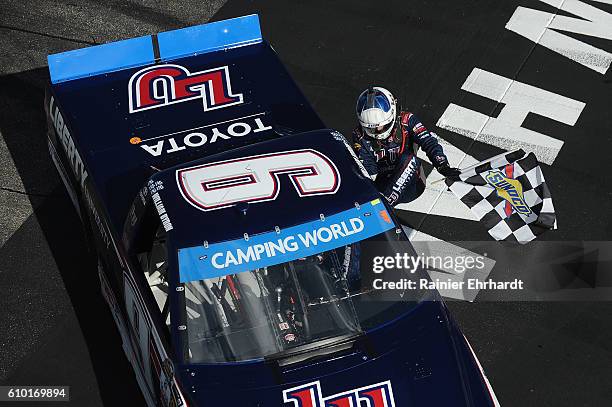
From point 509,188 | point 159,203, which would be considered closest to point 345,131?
point 509,188

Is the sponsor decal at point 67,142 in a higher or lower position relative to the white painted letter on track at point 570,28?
lower

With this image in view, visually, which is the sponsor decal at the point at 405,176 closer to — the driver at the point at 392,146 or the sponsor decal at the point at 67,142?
the driver at the point at 392,146

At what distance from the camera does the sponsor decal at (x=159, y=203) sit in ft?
20.4

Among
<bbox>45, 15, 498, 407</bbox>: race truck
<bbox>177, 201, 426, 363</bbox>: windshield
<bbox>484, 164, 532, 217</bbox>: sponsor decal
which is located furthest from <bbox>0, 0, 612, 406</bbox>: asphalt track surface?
<bbox>177, 201, 426, 363</bbox>: windshield

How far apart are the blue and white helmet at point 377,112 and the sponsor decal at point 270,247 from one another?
1.37m

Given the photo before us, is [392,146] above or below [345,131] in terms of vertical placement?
below

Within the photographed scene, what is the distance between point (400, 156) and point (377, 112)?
1.58ft

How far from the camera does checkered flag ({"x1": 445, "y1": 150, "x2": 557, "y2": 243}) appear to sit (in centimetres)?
728

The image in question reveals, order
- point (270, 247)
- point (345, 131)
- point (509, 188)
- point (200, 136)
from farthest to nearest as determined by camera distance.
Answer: point (345, 131), point (200, 136), point (509, 188), point (270, 247)

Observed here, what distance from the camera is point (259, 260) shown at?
599 centimetres

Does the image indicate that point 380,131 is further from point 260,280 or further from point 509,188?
point 260,280

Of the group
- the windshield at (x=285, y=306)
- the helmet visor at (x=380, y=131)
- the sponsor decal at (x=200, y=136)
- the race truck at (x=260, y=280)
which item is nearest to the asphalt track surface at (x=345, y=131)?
the race truck at (x=260, y=280)

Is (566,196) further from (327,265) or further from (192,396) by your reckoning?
(192,396)

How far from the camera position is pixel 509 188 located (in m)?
7.32
